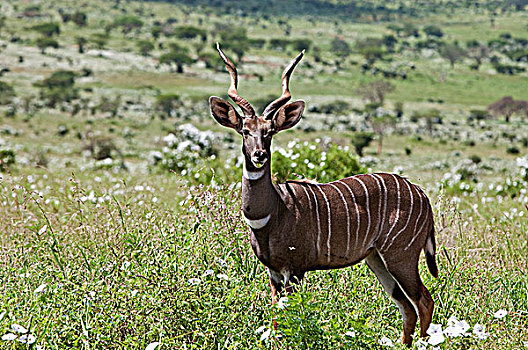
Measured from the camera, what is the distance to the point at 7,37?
2948 inches

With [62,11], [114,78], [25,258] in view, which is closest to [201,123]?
[114,78]

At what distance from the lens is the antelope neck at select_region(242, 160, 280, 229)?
4.22m

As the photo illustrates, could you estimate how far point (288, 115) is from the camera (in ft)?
14.4

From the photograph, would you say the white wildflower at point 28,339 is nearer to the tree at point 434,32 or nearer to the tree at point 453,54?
the tree at point 453,54

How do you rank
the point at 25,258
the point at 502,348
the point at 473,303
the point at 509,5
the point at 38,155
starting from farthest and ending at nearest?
1. the point at 509,5
2. the point at 38,155
3. the point at 25,258
4. the point at 473,303
5. the point at 502,348

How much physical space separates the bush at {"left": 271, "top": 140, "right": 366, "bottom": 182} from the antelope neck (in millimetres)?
4351

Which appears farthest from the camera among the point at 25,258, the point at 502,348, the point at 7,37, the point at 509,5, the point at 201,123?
the point at 509,5

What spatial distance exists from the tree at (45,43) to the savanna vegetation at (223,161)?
0.60 feet

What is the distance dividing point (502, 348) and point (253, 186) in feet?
6.30

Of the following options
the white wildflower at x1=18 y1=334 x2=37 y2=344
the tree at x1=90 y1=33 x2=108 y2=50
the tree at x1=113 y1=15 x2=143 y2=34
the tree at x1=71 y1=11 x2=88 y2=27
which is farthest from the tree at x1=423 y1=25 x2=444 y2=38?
the white wildflower at x1=18 y1=334 x2=37 y2=344

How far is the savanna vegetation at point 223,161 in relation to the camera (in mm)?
4301

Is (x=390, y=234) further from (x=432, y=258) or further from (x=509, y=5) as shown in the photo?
(x=509, y=5)

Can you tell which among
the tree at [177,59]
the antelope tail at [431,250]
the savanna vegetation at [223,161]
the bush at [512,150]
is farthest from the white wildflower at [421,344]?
the tree at [177,59]

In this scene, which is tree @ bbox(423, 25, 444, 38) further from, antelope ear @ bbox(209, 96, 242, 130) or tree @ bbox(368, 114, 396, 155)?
antelope ear @ bbox(209, 96, 242, 130)
